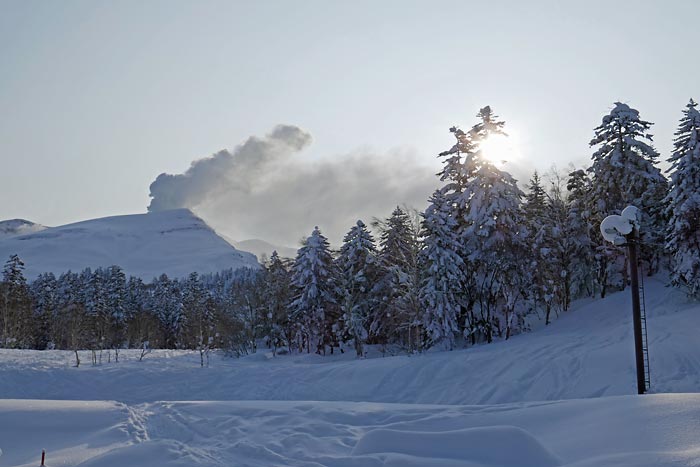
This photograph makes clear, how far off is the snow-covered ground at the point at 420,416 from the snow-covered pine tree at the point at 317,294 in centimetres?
1609

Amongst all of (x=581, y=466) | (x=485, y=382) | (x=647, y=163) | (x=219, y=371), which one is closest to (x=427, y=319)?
(x=485, y=382)

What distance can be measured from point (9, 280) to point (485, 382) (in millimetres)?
50386

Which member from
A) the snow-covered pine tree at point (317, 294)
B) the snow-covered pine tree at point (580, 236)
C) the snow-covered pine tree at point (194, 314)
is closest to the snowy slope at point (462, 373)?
the snow-covered pine tree at point (580, 236)

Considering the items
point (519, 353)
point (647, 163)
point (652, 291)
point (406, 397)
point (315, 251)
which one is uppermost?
point (647, 163)

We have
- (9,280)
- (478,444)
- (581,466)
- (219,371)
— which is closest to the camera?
(581,466)

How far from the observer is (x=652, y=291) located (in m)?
35.4

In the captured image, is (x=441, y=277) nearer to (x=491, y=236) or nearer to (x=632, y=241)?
(x=491, y=236)

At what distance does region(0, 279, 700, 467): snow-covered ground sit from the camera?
24.8 ft

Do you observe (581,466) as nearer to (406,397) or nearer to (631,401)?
(631,401)

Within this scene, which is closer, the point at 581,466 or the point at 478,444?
the point at 581,466

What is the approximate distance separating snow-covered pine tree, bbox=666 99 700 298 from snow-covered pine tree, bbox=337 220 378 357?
70.2 feet

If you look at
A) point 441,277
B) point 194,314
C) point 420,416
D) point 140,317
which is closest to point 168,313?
point 194,314

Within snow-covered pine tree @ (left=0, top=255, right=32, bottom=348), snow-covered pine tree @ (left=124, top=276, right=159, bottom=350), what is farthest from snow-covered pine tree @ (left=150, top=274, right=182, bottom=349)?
snow-covered pine tree @ (left=0, top=255, right=32, bottom=348)

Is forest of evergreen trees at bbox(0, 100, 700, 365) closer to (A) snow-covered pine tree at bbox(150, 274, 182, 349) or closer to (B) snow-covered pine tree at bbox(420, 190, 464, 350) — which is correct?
(B) snow-covered pine tree at bbox(420, 190, 464, 350)
